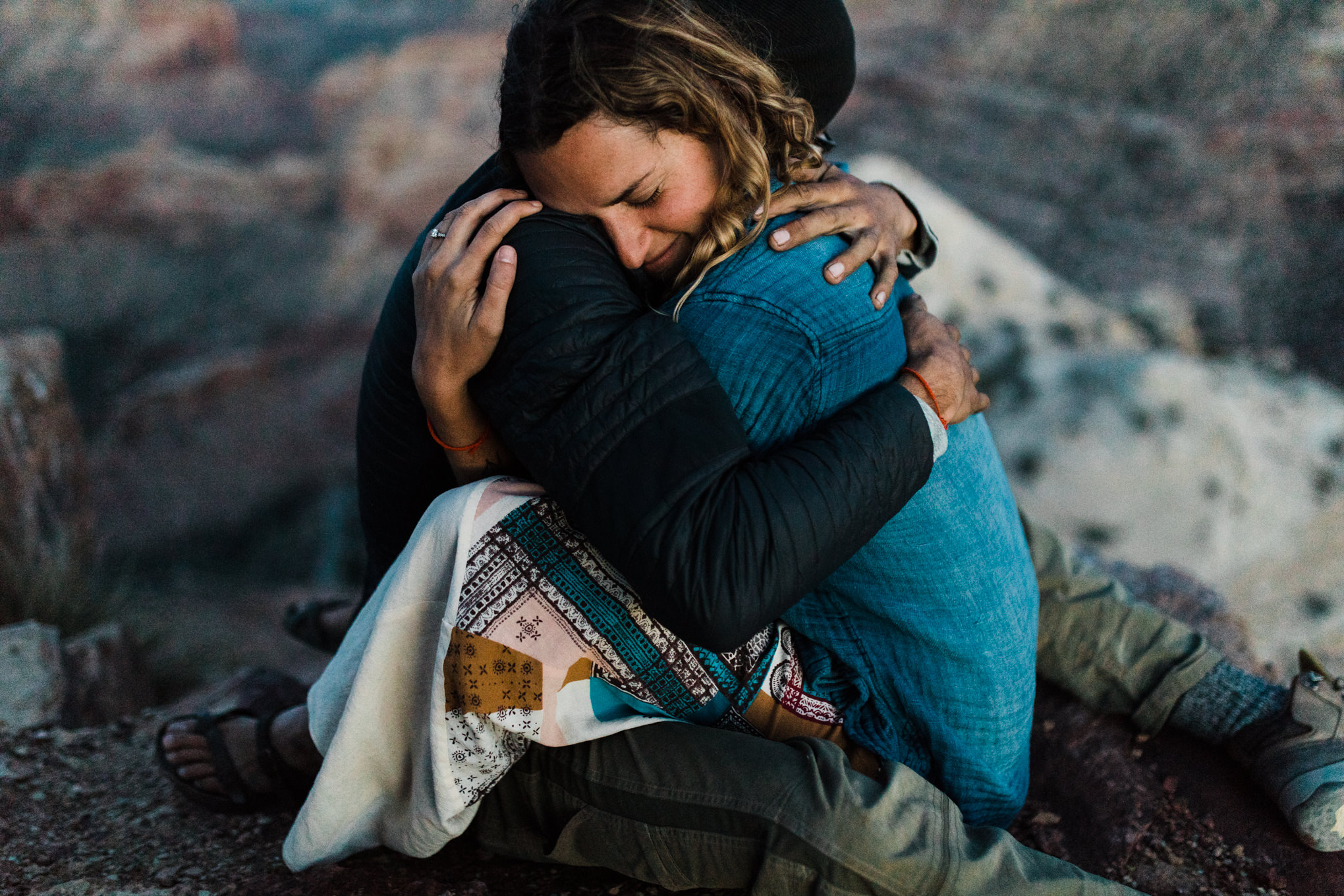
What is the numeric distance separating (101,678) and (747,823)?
2.28 meters

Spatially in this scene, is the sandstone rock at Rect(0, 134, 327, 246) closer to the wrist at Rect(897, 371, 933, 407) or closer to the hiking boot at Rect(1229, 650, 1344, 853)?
the wrist at Rect(897, 371, 933, 407)

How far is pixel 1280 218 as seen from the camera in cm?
627

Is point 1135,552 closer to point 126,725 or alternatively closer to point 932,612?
point 932,612

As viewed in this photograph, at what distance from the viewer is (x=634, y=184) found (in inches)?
58.9

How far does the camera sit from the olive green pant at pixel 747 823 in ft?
4.90

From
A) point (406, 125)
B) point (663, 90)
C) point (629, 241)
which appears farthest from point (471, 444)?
point (406, 125)

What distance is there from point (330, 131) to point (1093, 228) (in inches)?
279

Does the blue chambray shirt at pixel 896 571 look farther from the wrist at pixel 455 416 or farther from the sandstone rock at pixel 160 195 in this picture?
the sandstone rock at pixel 160 195

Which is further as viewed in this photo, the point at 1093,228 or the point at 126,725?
the point at 1093,228

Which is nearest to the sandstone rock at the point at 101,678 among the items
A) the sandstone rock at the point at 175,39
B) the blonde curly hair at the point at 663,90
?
the blonde curly hair at the point at 663,90

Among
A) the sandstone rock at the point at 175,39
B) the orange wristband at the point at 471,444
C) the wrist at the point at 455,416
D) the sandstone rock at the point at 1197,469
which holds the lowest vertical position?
the sandstone rock at the point at 1197,469

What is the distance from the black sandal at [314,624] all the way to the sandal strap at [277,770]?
73 cm

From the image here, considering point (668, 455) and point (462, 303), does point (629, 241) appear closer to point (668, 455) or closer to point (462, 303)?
point (462, 303)

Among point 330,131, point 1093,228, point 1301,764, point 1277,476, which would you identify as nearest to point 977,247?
point 1093,228
